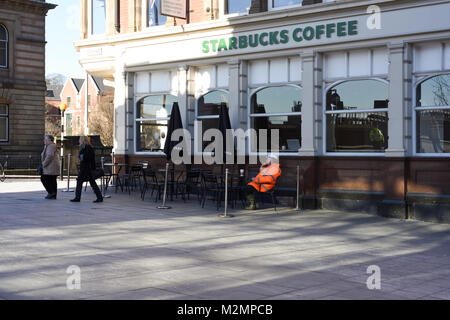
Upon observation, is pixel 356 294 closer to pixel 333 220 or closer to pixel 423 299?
pixel 423 299

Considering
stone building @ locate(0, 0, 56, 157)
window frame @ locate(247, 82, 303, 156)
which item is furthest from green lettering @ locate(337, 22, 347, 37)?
stone building @ locate(0, 0, 56, 157)

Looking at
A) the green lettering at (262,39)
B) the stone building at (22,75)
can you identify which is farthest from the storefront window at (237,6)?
the stone building at (22,75)

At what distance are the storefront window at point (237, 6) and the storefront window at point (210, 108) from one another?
244cm

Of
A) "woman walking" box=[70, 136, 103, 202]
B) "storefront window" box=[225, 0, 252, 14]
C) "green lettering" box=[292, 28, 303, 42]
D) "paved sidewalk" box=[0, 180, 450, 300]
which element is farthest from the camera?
"storefront window" box=[225, 0, 252, 14]

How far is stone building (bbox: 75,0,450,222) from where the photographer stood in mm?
14648

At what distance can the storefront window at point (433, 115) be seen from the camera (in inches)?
570

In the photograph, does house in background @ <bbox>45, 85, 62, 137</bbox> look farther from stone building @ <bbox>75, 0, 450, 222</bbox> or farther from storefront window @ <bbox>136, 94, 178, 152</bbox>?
stone building @ <bbox>75, 0, 450, 222</bbox>

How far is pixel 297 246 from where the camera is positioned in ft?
34.4

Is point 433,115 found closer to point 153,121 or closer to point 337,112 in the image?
point 337,112

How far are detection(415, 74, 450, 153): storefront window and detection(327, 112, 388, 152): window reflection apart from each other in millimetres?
Result: 896

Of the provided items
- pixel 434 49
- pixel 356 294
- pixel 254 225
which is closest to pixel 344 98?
pixel 434 49

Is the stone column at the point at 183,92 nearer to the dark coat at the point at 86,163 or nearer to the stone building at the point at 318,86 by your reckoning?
the stone building at the point at 318,86

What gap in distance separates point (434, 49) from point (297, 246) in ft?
22.3

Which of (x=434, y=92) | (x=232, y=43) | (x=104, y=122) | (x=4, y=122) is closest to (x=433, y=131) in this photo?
(x=434, y=92)
